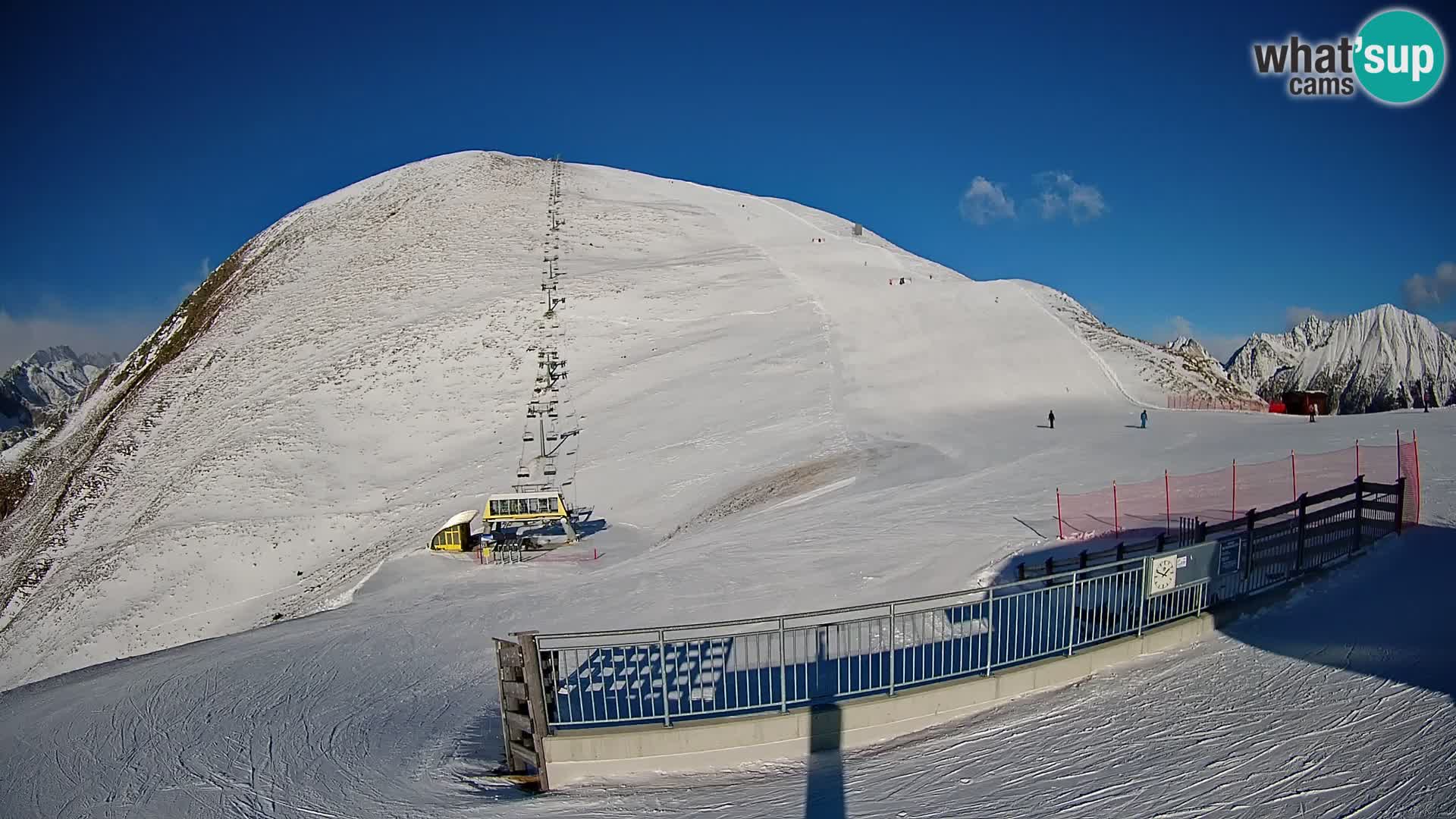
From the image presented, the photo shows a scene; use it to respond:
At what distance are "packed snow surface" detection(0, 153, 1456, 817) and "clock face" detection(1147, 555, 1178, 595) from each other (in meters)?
0.85

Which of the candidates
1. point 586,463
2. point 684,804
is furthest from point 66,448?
point 684,804

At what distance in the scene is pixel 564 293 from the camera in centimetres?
5184

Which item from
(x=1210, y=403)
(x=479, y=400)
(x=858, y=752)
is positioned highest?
(x=479, y=400)

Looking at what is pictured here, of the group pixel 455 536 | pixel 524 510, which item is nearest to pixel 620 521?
pixel 524 510

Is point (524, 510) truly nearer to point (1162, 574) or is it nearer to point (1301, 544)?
point (1162, 574)

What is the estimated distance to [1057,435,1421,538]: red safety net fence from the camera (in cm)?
1800

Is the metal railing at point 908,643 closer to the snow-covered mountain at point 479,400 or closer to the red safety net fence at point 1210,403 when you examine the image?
the snow-covered mountain at point 479,400

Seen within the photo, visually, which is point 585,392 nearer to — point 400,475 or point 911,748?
point 400,475

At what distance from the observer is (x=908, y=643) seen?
1222cm

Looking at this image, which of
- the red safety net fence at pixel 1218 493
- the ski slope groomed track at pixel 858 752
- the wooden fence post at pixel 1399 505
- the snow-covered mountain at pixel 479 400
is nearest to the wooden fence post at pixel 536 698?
the ski slope groomed track at pixel 858 752

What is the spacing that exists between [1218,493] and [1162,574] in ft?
36.9

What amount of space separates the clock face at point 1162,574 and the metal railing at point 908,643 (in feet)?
0.34

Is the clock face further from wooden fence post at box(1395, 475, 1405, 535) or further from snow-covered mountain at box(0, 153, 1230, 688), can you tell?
snow-covered mountain at box(0, 153, 1230, 688)

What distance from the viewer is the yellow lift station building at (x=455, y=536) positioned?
26.5 m
